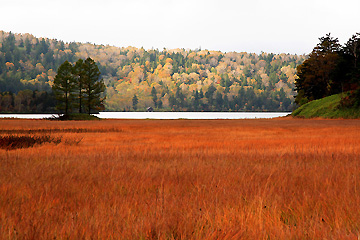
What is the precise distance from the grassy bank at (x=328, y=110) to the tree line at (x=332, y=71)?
4.93 feet

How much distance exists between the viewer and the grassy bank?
192 ft

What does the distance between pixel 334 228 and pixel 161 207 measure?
1.82m

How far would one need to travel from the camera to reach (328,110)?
2525 inches

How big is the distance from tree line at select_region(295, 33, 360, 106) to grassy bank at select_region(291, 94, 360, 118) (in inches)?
59.1

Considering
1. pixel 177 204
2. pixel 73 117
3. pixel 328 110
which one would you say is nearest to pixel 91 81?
pixel 73 117

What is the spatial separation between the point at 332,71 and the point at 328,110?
11.9 m

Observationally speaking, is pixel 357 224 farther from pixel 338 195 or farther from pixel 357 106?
pixel 357 106

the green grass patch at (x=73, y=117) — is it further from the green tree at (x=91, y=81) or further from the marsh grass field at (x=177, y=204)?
the marsh grass field at (x=177, y=204)

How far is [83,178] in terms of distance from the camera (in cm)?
611

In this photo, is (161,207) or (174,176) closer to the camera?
(161,207)

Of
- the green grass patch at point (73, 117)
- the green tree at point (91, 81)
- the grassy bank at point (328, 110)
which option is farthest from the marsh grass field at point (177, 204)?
the green tree at point (91, 81)

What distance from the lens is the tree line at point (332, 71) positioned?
6389cm

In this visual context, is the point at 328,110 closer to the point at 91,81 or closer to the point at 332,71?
the point at 332,71

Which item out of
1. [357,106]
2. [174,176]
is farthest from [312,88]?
[174,176]
